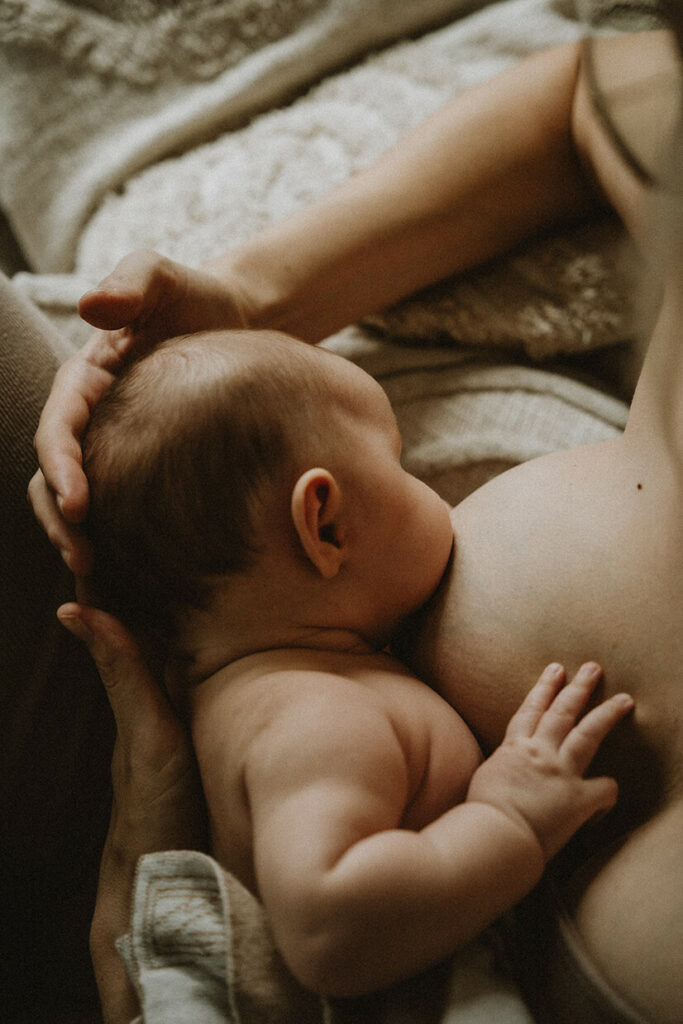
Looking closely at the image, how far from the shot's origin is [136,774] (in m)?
0.73

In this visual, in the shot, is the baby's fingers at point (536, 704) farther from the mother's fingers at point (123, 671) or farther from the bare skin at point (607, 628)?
the mother's fingers at point (123, 671)

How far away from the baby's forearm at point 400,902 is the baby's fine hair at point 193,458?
250 mm

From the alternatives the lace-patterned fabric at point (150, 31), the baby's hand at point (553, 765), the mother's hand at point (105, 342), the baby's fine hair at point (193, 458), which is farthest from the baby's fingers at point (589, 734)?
the lace-patterned fabric at point (150, 31)

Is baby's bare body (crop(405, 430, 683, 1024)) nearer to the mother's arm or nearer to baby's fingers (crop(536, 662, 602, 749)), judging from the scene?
baby's fingers (crop(536, 662, 602, 749))

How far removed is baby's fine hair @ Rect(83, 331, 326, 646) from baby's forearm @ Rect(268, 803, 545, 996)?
0.82 ft

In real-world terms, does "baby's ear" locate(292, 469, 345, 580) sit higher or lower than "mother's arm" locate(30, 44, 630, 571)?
lower

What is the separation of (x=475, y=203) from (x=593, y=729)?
577mm

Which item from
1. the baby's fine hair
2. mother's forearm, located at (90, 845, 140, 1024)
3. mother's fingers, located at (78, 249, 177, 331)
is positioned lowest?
mother's forearm, located at (90, 845, 140, 1024)

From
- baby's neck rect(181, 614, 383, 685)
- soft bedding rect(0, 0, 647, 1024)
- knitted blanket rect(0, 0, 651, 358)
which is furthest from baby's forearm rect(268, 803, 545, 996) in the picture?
knitted blanket rect(0, 0, 651, 358)

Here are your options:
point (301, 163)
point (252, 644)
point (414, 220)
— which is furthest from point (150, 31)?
point (252, 644)

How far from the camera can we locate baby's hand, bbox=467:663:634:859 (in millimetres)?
566

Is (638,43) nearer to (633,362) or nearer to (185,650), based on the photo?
Answer: (633,362)

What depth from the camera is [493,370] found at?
92 cm

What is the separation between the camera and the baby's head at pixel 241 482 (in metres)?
0.63
